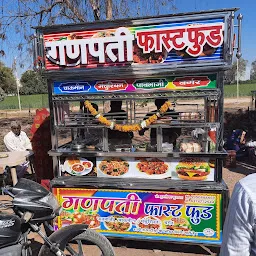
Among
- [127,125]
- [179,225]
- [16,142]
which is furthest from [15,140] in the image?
[179,225]

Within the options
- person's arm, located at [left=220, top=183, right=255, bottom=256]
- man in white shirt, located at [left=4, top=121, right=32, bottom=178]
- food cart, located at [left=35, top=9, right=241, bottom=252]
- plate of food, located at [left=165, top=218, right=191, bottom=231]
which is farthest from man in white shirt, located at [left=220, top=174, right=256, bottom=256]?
man in white shirt, located at [left=4, top=121, right=32, bottom=178]

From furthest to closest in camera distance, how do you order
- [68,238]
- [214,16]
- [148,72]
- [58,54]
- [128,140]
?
[128,140], [58,54], [148,72], [214,16], [68,238]

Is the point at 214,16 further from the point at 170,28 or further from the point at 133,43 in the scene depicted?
→ the point at 133,43

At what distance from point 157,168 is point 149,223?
0.67 meters

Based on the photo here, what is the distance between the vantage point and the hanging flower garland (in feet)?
11.0

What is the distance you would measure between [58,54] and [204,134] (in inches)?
78.3

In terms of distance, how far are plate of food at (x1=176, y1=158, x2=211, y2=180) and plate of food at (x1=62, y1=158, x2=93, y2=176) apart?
3.71 ft

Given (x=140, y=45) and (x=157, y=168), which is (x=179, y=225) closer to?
(x=157, y=168)

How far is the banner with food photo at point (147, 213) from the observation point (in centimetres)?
326

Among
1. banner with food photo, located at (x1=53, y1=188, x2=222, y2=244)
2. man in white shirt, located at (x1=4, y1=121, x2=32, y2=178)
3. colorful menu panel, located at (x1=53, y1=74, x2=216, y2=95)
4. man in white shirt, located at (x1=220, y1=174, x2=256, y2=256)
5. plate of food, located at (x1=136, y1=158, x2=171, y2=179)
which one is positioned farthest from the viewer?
man in white shirt, located at (x1=4, y1=121, x2=32, y2=178)

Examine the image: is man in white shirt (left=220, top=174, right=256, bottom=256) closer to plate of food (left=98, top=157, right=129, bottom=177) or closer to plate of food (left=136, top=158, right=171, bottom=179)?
plate of food (left=136, top=158, right=171, bottom=179)

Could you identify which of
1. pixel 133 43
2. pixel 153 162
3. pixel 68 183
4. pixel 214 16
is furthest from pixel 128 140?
pixel 214 16

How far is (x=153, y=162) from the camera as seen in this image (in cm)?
341

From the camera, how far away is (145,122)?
336 centimetres
